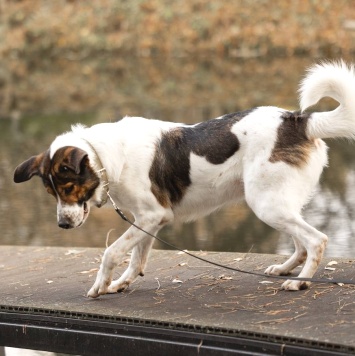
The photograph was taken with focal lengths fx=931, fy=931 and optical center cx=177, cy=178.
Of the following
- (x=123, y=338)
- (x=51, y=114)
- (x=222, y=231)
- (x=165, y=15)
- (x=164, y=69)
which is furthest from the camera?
(x=165, y=15)

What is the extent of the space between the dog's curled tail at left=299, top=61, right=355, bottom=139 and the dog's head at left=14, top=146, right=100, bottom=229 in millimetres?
1257

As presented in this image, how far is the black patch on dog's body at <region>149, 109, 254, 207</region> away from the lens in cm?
530

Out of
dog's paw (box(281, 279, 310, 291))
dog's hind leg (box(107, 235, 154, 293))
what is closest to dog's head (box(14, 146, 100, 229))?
dog's hind leg (box(107, 235, 154, 293))

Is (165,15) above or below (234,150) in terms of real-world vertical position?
above

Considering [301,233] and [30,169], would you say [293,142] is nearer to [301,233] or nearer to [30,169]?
[301,233]

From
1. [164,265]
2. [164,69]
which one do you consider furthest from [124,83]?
[164,265]

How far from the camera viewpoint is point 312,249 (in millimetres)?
5145

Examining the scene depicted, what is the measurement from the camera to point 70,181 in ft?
16.7

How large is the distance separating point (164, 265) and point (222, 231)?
263 centimetres

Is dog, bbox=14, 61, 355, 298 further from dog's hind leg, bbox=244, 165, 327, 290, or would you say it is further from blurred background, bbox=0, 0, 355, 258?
blurred background, bbox=0, 0, 355, 258

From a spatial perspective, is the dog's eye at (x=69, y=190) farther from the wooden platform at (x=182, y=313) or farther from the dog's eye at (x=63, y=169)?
the wooden platform at (x=182, y=313)

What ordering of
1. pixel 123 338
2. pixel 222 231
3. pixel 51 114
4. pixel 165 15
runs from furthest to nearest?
pixel 165 15 < pixel 51 114 < pixel 222 231 < pixel 123 338

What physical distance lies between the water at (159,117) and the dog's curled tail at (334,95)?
8.01 ft

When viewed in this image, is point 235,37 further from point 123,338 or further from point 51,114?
point 123,338
